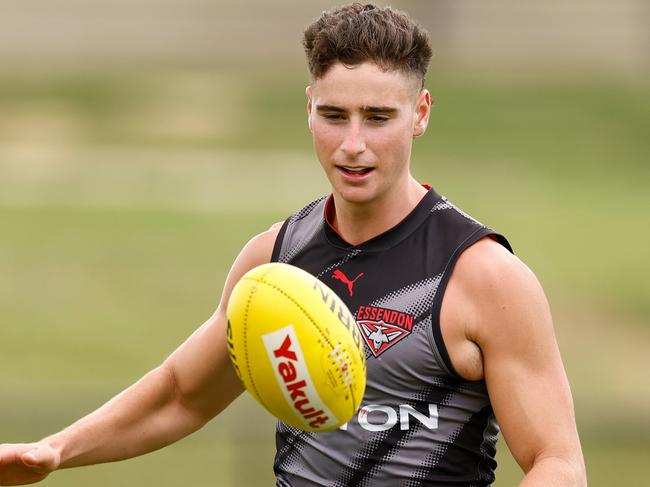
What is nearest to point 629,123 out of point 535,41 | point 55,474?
point 535,41

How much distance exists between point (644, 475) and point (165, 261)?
40.1ft

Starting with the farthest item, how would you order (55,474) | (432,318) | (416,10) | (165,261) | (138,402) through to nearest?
1. (416,10)
2. (165,261)
3. (55,474)
4. (138,402)
5. (432,318)

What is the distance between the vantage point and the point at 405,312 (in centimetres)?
446

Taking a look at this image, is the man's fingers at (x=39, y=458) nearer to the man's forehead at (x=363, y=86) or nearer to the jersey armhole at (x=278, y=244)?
the jersey armhole at (x=278, y=244)

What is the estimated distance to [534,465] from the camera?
4.22 m

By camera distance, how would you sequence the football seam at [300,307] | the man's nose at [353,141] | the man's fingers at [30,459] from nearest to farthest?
the football seam at [300,307] < the man's nose at [353,141] < the man's fingers at [30,459]

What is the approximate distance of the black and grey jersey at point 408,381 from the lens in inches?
175

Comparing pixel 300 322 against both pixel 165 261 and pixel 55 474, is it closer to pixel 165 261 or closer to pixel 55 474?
pixel 55 474

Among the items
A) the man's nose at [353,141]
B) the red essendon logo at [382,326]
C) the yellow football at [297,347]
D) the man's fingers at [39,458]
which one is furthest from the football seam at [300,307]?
the man's fingers at [39,458]

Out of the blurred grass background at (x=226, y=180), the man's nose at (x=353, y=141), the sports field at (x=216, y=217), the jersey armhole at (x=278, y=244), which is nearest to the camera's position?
the man's nose at (x=353, y=141)

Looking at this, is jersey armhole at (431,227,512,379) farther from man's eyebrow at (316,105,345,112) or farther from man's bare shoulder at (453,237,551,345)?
man's eyebrow at (316,105,345,112)

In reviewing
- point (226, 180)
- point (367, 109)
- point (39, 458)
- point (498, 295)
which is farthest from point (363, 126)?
point (226, 180)

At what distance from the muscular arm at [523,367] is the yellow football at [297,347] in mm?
432

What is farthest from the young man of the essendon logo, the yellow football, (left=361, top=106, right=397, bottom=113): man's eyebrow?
the essendon logo
